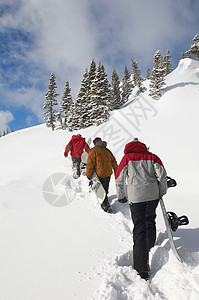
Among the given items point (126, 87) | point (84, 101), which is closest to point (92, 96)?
point (84, 101)

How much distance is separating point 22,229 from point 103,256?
6.14 feet

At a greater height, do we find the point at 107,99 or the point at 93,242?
the point at 107,99

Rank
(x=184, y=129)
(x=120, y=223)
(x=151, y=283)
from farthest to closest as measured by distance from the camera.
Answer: (x=184, y=129)
(x=120, y=223)
(x=151, y=283)

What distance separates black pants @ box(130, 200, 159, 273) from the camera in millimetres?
2340

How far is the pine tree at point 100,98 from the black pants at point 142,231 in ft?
74.6

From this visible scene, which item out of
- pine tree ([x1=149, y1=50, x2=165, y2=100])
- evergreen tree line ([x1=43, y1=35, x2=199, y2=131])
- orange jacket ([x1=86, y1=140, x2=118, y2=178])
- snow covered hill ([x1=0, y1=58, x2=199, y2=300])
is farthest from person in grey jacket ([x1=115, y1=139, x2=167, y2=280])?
pine tree ([x1=149, y1=50, x2=165, y2=100])

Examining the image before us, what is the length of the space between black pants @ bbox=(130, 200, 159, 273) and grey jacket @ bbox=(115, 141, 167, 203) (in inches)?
5.8

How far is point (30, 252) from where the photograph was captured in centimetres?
270

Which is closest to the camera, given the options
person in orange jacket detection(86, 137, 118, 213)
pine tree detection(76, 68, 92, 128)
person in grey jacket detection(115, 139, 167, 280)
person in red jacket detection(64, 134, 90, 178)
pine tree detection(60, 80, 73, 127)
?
person in grey jacket detection(115, 139, 167, 280)

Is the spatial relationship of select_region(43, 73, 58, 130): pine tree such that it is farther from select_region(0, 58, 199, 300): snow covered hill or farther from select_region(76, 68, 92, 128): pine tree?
select_region(0, 58, 199, 300): snow covered hill

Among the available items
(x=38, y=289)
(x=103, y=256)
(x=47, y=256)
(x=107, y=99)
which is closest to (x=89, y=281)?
(x=103, y=256)

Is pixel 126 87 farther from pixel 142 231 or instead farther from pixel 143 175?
pixel 142 231

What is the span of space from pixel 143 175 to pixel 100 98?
81.0 feet

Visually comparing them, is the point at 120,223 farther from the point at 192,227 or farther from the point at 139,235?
the point at 192,227
